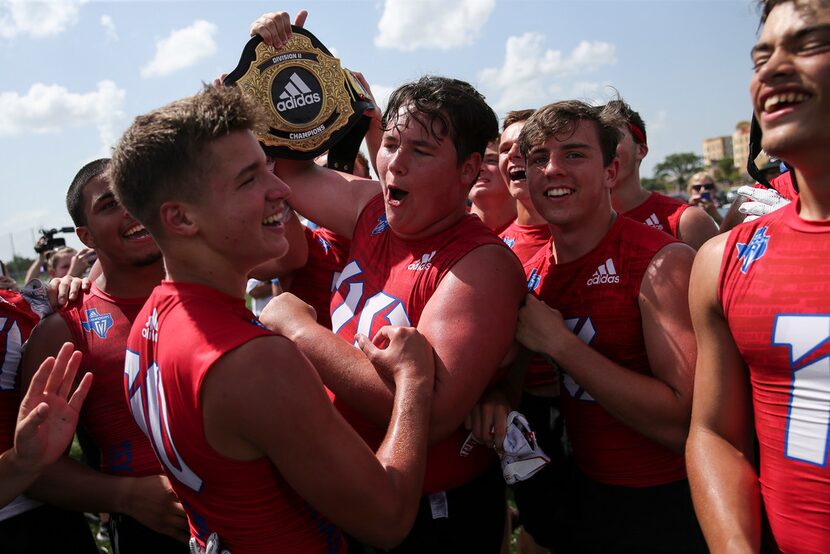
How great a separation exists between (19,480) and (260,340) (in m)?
1.39

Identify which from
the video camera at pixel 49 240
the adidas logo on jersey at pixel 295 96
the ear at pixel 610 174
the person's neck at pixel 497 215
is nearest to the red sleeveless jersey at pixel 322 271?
the adidas logo on jersey at pixel 295 96

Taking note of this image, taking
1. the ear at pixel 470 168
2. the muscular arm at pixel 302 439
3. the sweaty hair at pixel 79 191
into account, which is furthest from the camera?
the sweaty hair at pixel 79 191

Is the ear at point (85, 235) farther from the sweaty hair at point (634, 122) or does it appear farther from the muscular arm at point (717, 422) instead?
the sweaty hair at point (634, 122)

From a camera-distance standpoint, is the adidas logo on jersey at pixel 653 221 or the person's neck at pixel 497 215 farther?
the person's neck at pixel 497 215

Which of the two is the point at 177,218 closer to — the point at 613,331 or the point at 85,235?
the point at 85,235

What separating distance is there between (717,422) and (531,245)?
187 centimetres

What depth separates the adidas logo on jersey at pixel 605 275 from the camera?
97.5 inches

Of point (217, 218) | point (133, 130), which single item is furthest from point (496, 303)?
point (133, 130)

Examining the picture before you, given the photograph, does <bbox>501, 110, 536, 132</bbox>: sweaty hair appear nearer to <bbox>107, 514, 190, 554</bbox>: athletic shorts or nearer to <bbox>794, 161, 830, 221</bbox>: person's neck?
<bbox>794, 161, 830, 221</bbox>: person's neck

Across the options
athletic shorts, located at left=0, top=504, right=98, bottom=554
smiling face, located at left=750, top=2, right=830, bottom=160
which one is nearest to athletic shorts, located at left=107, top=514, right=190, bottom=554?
athletic shorts, located at left=0, top=504, right=98, bottom=554

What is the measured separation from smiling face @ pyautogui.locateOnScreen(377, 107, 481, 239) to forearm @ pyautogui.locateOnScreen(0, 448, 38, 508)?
5.37 ft

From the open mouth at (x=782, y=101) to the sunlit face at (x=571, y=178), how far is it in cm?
94

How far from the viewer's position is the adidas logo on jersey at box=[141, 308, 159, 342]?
1830mm

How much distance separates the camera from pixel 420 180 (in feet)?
8.28
